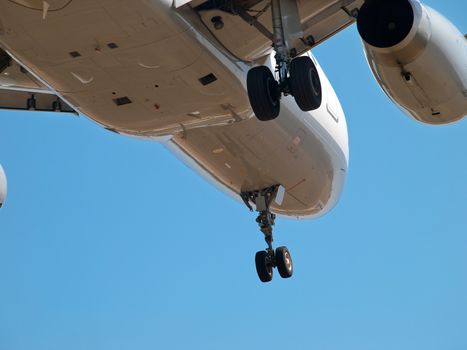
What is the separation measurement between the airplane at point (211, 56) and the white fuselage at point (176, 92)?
0.03m

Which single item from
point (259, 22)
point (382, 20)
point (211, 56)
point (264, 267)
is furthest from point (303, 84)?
point (264, 267)

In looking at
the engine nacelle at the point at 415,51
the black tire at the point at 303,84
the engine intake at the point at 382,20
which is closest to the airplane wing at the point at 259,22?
the black tire at the point at 303,84

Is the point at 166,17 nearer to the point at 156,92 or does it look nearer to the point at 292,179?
the point at 156,92

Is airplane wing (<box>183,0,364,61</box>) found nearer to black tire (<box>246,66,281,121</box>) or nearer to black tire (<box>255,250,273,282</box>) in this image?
black tire (<box>246,66,281,121</box>)

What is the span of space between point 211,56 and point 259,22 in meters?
1.13

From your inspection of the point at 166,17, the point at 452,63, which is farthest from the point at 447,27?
the point at 166,17

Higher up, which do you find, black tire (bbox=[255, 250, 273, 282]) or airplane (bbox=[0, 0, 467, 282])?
airplane (bbox=[0, 0, 467, 282])

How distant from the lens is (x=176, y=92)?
21688mm

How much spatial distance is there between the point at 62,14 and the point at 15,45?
59.1 inches

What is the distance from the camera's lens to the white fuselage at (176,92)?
19.6 meters

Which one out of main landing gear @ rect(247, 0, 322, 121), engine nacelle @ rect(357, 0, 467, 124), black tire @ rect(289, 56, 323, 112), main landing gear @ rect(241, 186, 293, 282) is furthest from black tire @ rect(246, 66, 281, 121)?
main landing gear @ rect(241, 186, 293, 282)

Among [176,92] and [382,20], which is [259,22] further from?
[382,20]

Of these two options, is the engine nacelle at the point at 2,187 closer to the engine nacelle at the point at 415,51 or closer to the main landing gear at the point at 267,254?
the main landing gear at the point at 267,254

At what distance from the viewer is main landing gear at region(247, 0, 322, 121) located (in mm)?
20750
